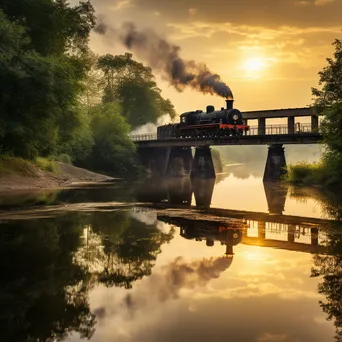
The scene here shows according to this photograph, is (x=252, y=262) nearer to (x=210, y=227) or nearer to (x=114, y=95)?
(x=210, y=227)

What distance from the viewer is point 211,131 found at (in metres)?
61.1

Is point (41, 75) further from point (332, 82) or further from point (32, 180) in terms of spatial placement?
point (332, 82)

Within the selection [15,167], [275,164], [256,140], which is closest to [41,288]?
[15,167]

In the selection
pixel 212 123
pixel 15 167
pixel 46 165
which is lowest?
pixel 15 167

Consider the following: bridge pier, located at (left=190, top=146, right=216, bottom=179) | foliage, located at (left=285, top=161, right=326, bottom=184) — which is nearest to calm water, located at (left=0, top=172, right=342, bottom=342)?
foliage, located at (left=285, top=161, right=326, bottom=184)

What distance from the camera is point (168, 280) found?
1127 centimetres

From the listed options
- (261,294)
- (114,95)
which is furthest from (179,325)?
(114,95)

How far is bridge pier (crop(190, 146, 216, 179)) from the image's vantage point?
69.2 m

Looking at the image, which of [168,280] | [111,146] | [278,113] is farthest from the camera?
[111,146]

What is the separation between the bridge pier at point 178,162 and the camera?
262ft

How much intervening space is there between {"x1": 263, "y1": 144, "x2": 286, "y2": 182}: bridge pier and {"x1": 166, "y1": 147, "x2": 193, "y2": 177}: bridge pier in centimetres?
2308

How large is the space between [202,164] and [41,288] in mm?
59707

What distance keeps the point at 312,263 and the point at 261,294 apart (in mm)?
3289

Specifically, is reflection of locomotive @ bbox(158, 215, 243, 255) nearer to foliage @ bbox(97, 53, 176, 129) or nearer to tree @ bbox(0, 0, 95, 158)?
tree @ bbox(0, 0, 95, 158)
